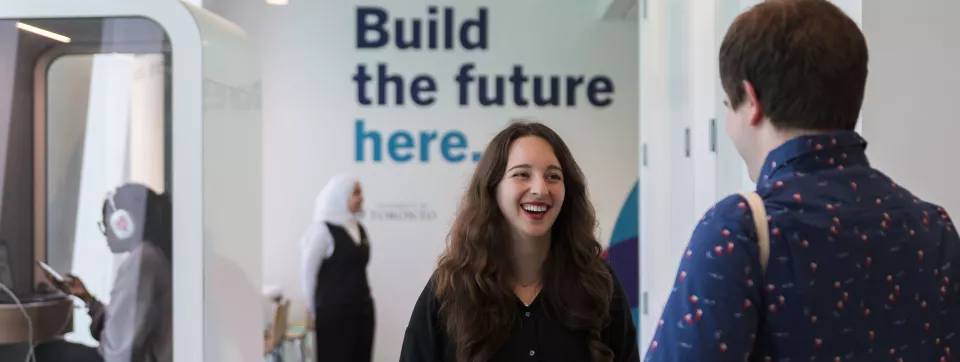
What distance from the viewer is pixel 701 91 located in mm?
3090

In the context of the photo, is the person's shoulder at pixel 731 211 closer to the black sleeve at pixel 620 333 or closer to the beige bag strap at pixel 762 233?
the beige bag strap at pixel 762 233

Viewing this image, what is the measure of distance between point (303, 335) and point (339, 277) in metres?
1.20

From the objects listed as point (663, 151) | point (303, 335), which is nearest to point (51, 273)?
point (663, 151)

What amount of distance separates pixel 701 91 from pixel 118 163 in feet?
5.96

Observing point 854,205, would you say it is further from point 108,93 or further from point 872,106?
point 108,93

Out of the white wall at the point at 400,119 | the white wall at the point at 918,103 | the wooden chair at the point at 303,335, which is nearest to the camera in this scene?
the white wall at the point at 918,103

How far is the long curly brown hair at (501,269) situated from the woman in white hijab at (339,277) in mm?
3473

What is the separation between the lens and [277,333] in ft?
20.3

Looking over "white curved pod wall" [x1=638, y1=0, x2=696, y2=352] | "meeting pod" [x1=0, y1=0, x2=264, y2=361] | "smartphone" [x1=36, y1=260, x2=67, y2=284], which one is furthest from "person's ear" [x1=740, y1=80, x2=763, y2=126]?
"white curved pod wall" [x1=638, y1=0, x2=696, y2=352]

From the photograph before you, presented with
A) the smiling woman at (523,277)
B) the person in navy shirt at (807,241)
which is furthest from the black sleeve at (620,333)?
the person in navy shirt at (807,241)

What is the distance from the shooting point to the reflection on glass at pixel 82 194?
2.38m

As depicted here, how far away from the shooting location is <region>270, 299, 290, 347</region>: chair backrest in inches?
241

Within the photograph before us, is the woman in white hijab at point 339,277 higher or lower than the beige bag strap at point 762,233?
lower

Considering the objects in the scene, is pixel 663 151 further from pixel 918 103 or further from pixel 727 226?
pixel 727 226
